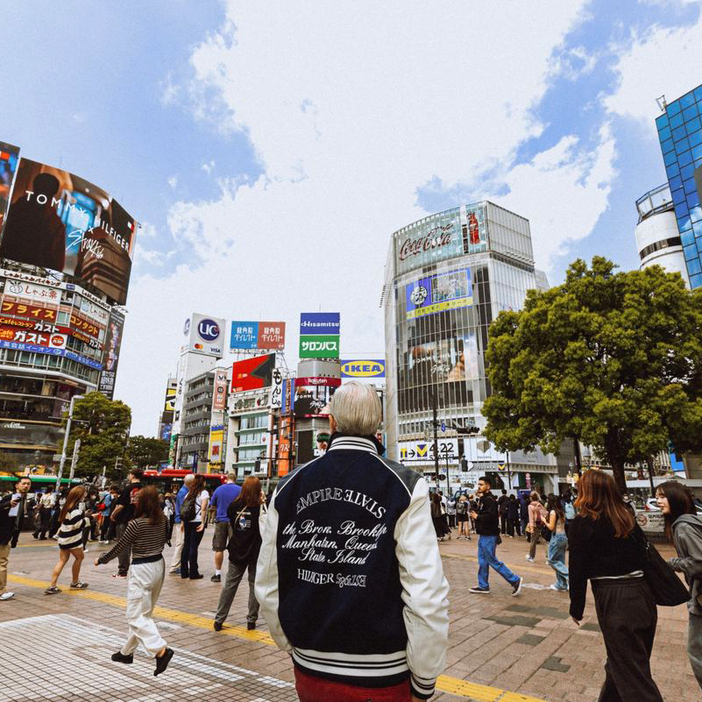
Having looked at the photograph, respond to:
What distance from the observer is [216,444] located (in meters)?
81.2

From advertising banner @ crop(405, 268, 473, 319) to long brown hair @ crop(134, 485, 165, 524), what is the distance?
5913 cm

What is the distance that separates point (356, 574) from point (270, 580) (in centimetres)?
44

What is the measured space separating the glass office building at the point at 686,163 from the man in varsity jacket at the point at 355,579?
60727 mm

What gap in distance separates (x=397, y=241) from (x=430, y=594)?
71.7m

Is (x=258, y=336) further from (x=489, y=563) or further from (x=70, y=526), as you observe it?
(x=489, y=563)

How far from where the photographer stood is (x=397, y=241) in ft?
233

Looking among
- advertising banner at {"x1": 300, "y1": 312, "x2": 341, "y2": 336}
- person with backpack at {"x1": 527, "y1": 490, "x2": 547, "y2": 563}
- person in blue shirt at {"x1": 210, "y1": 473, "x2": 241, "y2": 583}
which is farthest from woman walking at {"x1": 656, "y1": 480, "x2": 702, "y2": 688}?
advertising banner at {"x1": 300, "y1": 312, "x2": 341, "y2": 336}

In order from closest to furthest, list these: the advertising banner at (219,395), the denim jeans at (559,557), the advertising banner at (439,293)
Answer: the denim jeans at (559,557), the advertising banner at (439,293), the advertising banner at (219,395)

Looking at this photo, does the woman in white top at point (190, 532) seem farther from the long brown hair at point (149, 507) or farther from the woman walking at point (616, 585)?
the woman walking at point (616, 585)

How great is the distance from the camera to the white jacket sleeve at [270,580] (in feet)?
6.48

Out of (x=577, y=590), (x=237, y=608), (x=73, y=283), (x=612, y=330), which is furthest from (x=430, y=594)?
(x=73, y=283)

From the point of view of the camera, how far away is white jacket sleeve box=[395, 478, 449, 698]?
1703 mm

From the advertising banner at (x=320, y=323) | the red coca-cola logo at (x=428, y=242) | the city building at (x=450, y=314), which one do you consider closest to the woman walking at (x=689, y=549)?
the city building at (x=450, y=314)

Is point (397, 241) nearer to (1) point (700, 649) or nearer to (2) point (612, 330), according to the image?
(2) point (612, 330)
